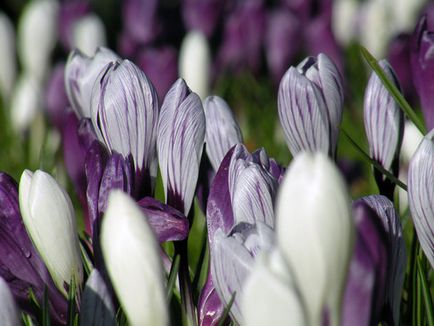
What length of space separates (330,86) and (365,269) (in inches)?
14.5

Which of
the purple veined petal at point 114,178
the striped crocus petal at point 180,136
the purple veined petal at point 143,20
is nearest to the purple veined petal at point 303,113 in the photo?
the striped crocus petal at point 180,136

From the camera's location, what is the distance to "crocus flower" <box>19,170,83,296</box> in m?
0.91

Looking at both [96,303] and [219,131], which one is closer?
[96,303]

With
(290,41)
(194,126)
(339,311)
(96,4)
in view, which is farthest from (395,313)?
(96,4)

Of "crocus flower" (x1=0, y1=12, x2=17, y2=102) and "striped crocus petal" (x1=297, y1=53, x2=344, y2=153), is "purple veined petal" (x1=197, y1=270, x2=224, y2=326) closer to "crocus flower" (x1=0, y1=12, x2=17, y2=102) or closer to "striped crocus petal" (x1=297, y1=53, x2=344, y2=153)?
"striped crocus petal" (x1=297, y1=53, x2=344, y2=153)

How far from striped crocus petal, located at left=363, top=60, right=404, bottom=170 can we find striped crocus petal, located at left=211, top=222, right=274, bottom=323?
1.09ft

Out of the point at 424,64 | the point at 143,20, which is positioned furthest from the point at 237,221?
the point at 143,20

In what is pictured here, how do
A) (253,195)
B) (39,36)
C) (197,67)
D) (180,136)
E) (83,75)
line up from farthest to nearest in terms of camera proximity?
(39,36)
(197,67)
(83,75)
(180,136)
(253,195)

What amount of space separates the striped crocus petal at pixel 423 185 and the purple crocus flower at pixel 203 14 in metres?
2.19

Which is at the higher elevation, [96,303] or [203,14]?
[203,14]

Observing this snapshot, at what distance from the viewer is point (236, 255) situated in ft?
2.57

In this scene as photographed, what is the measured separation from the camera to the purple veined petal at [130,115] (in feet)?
3.32

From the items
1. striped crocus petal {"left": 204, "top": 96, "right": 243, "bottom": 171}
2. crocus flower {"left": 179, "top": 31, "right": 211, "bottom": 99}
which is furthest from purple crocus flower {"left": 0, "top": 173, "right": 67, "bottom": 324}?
crocus flower {"left": 179, "top": 31, "right": 211, "bottom": 99}

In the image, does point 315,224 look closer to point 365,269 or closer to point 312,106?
point 365,269
